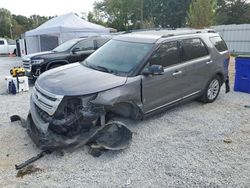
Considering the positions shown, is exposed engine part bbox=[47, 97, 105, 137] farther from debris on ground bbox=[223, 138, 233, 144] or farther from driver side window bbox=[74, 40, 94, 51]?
driver side window bbox=[74, 40, 94, 51]

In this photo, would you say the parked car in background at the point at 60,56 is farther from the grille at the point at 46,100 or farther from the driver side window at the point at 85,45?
the grille at the point at 46,100

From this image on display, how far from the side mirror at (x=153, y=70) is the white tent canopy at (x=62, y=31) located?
1216cm

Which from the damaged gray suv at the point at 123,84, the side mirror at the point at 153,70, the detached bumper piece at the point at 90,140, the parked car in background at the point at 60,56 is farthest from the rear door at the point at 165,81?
the parked car in background at the point at 60,56

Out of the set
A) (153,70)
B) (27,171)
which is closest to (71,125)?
(27,171)

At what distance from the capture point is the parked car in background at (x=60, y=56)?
8984 mm

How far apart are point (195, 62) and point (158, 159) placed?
265 centimetres

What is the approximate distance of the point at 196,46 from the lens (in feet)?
18.7

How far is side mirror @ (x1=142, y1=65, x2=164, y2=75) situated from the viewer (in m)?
4.42

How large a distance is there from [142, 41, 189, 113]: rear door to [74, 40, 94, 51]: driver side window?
5.47m

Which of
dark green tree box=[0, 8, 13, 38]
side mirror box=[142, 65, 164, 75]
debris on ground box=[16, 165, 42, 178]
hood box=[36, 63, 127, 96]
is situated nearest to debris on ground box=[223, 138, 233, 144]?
side mirror box=[142, 65, 164, 75]

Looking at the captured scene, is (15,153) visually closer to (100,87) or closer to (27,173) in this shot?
(27,173)

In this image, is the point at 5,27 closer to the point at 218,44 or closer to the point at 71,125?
the point at 218,44

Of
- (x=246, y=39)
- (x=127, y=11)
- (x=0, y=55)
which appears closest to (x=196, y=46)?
(x=246, y=39)

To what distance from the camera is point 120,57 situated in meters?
4.89
